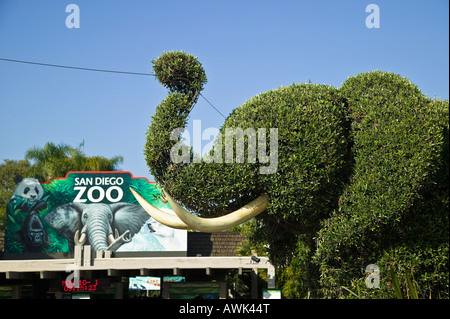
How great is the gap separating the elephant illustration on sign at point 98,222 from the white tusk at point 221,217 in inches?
539

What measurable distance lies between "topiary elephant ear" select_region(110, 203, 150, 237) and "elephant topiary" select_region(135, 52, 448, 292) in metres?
13.3

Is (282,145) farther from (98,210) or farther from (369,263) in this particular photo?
(98,210)

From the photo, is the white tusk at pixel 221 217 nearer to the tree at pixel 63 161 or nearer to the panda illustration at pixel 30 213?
the panda illustration at pixel 30 213

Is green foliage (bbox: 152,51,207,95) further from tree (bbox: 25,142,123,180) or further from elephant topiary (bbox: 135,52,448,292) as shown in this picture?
tree (bbox: 25,142,123,180)

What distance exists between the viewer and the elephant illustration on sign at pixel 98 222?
19.8 metres

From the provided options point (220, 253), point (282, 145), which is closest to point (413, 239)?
point (282, 145)

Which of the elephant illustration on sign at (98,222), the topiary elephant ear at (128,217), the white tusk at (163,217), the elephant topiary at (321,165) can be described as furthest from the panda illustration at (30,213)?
the elephant topiary at (321,165)

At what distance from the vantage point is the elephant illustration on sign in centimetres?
1983

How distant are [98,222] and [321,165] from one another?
15.1m

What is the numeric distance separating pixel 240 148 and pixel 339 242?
1.92 metres

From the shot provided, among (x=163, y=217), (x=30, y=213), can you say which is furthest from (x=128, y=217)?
(x=163, y=217)

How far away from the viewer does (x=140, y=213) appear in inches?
786

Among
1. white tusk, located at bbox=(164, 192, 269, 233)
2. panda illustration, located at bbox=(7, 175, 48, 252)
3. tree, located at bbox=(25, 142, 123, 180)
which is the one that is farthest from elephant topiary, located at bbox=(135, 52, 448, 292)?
tree, located at bbox=(25, 142, 123, 180)
